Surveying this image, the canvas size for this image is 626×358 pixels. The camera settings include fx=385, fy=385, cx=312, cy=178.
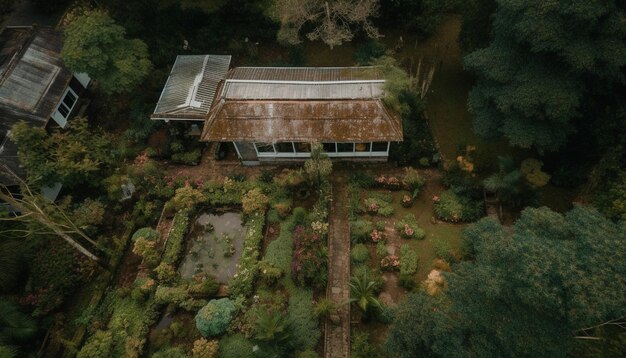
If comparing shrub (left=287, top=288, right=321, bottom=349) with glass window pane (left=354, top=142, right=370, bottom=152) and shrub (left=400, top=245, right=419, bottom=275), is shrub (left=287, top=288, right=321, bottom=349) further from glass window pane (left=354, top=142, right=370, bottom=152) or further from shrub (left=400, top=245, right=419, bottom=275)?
glass window pane (left=354, top=142, right=370, bottom=152)

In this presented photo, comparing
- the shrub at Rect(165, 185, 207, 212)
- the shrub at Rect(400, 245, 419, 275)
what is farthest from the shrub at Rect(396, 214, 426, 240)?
the shrub at Rect(165, 185, 207, 212)

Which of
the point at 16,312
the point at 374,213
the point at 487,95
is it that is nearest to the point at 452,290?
the point at 374,213

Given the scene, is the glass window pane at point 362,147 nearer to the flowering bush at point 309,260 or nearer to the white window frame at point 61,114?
the flowering bush at point 309,260

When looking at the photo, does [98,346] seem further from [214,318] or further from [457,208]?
[457,208]

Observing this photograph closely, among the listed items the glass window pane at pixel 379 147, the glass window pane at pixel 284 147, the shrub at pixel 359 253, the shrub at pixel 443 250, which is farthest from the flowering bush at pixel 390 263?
the glass window pane at pixel 284 147

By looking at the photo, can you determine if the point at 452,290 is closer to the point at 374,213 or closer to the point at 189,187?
the point at 374,213
